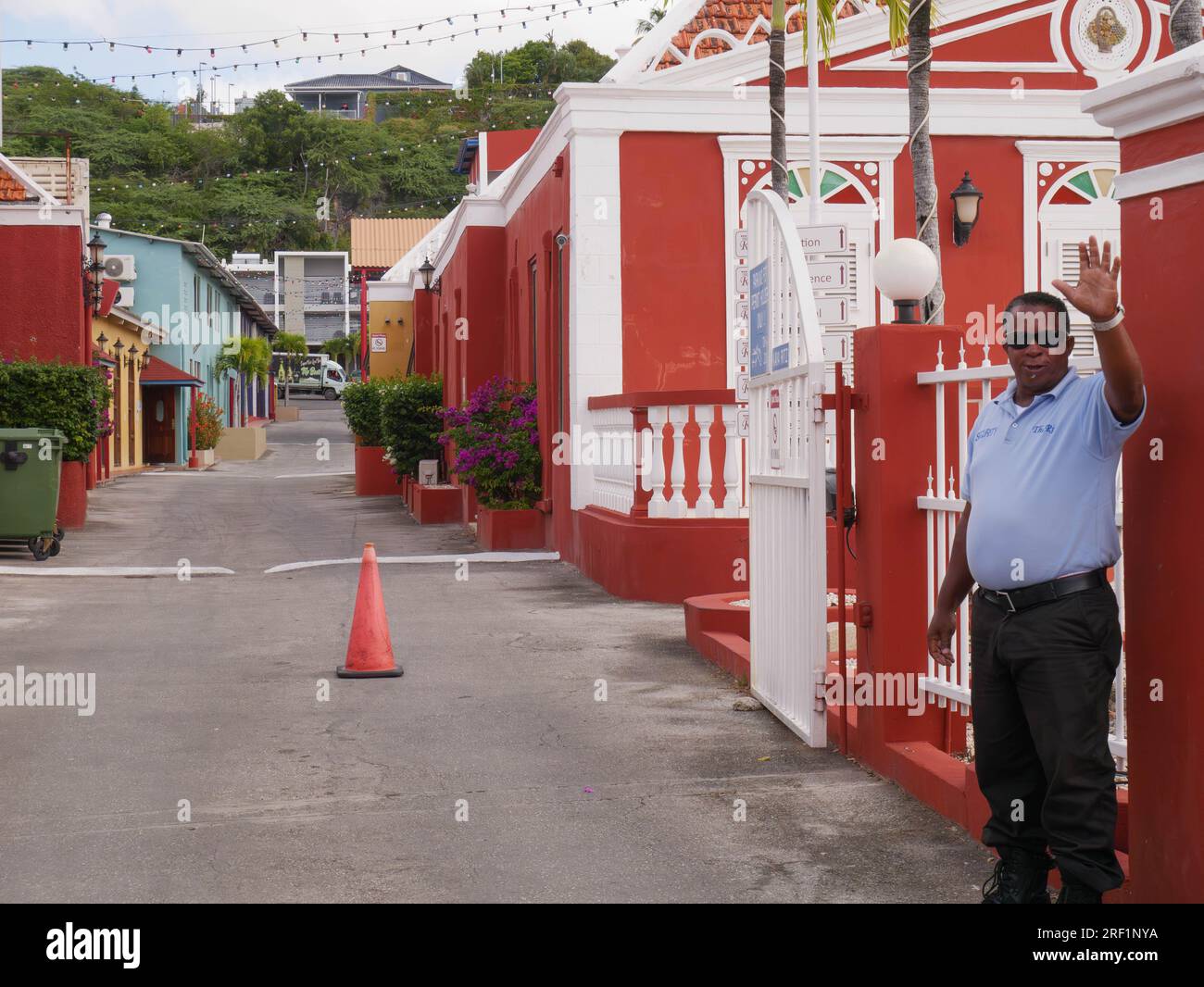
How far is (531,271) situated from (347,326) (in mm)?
69698

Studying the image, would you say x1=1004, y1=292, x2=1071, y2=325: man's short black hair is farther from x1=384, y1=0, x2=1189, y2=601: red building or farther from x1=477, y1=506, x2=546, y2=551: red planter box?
x1=477, y1=506, x2=546, y2=551: red planter box

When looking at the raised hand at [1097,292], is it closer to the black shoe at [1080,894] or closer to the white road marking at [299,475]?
the black shoe at [1080,894]

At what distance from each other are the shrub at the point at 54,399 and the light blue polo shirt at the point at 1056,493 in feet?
54.4

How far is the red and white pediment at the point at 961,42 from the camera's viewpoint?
1537cm

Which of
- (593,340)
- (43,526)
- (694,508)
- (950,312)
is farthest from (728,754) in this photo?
(43,526)

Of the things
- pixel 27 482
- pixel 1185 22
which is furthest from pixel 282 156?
pixel 1185 22

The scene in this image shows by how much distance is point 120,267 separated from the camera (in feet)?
135

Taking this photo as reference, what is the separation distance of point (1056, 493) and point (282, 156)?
302 feet

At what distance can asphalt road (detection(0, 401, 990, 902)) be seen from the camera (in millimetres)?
4992

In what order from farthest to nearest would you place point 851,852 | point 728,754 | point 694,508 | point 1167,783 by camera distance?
point 694,508, point 728,754, point 851,852, point 1167,783

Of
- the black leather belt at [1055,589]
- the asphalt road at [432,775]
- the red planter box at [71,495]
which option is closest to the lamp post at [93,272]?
the red planter box at [71,495]

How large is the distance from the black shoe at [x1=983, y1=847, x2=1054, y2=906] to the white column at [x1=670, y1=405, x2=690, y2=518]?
25.9 feet
